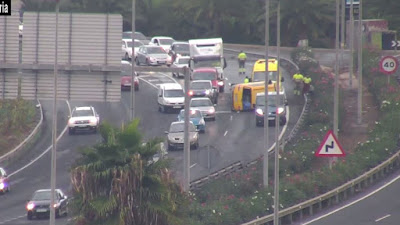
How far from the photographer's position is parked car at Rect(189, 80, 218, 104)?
64.8 m

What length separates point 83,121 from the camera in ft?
193

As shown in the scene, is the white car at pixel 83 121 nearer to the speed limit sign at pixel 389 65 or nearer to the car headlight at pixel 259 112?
the car headlight at pixel 259 112

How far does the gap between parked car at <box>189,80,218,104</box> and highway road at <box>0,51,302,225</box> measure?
770mm

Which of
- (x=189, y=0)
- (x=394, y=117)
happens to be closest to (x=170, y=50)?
(x=189, y=0)

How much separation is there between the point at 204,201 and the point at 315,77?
2562cm

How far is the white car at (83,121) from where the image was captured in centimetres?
5875

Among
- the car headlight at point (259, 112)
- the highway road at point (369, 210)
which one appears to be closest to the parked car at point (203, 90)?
the car headlight at point (259, 112)

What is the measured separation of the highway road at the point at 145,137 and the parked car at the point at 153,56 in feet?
8.42

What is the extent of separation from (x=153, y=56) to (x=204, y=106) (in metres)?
15.0

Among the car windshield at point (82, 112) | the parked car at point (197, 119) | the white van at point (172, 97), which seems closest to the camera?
the parked car at point (197, 119)

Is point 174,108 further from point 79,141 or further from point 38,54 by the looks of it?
point 38,54

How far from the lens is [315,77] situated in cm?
6438

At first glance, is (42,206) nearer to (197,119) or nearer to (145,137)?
(145,137)

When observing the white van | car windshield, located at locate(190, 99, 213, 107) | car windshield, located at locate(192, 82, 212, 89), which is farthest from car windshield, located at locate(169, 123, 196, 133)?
car windshield, located at locate(192, 82, 212, 89)
